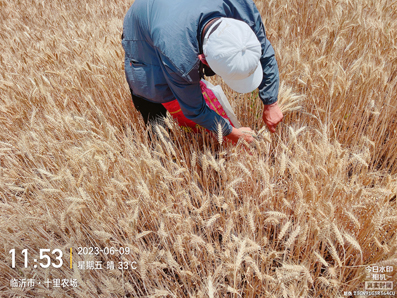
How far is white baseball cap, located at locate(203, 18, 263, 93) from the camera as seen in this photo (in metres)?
1.18

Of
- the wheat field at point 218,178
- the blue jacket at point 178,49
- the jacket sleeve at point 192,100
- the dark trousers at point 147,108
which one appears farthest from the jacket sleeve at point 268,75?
the dark trousers at point 147,108

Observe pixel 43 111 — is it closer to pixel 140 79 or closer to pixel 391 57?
pixel 140 79

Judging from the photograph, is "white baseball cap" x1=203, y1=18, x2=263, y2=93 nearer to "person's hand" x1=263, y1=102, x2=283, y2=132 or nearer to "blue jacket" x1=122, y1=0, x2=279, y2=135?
"blue jacket" x1=122, y1=0, x2=279, y2=135

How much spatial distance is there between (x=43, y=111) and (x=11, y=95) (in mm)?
490

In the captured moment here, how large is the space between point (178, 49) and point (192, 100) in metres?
0.28

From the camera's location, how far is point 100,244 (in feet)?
4.50

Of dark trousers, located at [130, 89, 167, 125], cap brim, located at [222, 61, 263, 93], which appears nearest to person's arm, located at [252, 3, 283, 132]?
cap brim, located at [222, 61, 263, 93]

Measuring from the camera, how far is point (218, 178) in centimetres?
155
